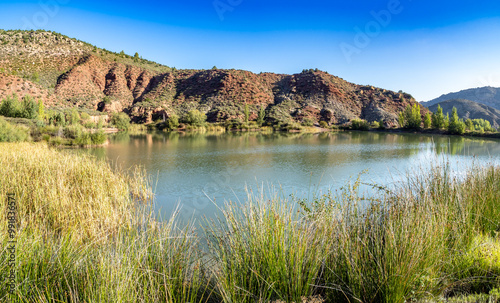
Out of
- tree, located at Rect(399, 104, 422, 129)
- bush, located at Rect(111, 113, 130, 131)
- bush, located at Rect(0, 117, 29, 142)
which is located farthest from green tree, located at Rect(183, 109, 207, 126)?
bush, located at Rect(0, 117, 29, 142)

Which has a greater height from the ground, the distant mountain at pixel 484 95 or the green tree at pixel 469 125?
the distant mountain at pixel 484 95

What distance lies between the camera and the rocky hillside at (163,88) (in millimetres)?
55938

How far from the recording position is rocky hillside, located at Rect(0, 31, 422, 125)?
55.9 m

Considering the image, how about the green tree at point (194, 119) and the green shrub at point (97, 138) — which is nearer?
the green shrub at point (97, 138)

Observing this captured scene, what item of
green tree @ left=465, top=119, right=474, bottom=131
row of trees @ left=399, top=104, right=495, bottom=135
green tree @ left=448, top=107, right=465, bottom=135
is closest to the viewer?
green tree @ left=448, top=107, right=465, bottom=135

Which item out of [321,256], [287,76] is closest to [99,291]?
[321,256]

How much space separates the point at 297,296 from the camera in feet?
8.48

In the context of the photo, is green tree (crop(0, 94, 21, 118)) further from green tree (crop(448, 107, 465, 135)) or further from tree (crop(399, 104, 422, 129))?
tree (crop(399, 104, 422, 129))

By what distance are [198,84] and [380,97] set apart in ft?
161

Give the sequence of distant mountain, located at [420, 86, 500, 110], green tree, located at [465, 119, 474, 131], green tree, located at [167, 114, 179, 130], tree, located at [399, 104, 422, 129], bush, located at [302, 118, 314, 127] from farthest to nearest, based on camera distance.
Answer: distant mountain, located at [420, 86, 500, 110]
bush, located at [302, 118, 314, 127]
green tree, located at [167, 114, 179, 130]
tree, located at [399, 104, 422, 129]
green tree, located at [465, 119, 474, 131]

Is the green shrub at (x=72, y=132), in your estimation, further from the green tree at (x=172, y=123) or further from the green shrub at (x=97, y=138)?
the green tree at (x=172, y=123)

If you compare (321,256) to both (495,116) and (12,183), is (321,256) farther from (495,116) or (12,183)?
(495,116)

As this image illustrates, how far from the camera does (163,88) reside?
7250 cm

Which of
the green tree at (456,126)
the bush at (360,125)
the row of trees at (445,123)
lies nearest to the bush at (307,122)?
the bush at (360,125)
